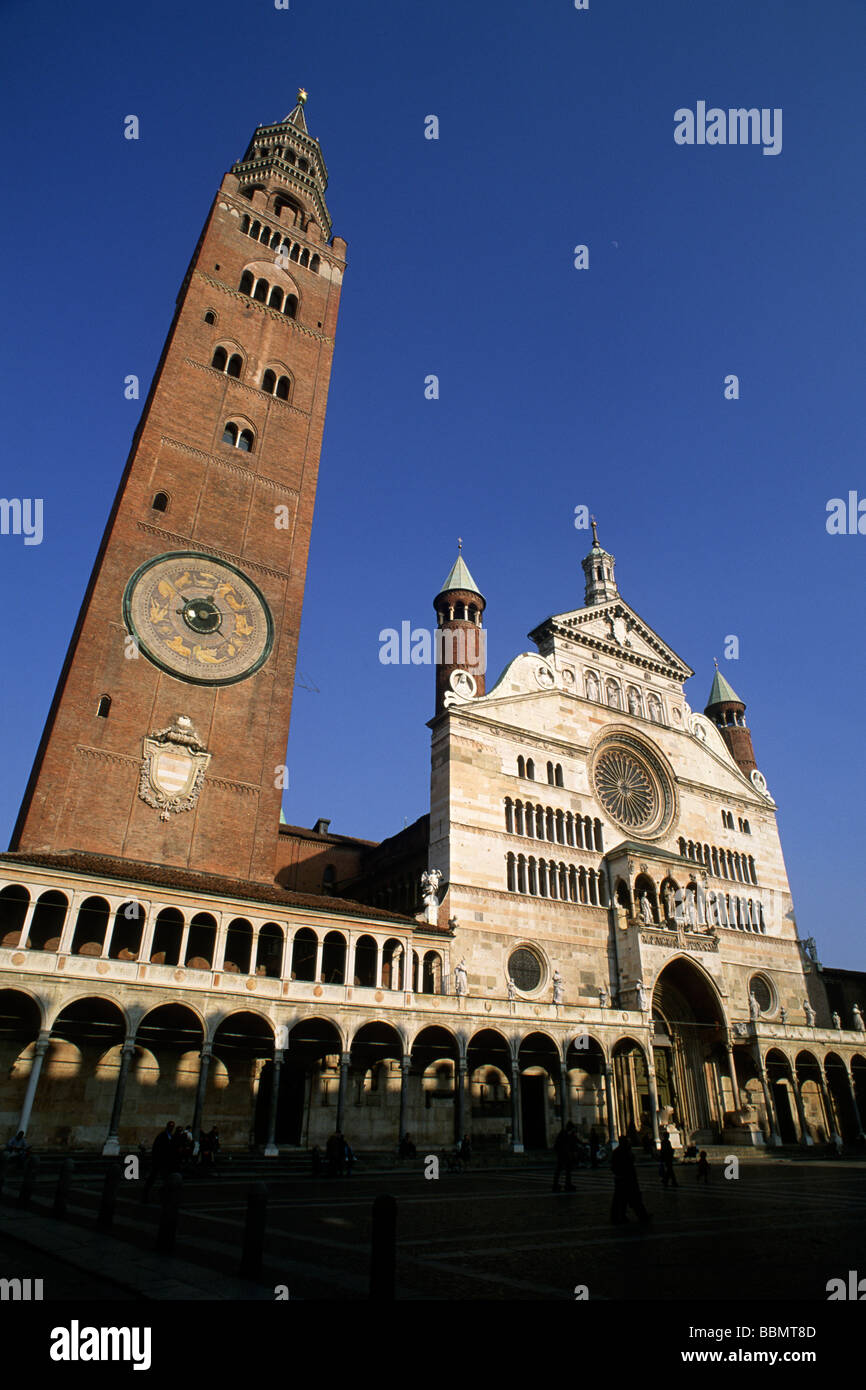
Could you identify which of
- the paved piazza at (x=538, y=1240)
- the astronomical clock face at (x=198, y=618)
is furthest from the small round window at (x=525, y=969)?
the astronomical clock face at (x=198, y=618)

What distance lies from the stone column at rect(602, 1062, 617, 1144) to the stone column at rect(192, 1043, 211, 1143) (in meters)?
16.4

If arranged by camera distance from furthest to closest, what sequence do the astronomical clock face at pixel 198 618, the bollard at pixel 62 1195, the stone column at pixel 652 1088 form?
the stone column at pixel 652 1088 → the astronomical clock face at pixel 198 618 → the bollard at pixel 62 1195

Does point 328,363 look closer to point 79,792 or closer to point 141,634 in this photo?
point 141,634

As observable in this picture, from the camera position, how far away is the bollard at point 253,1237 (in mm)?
6766

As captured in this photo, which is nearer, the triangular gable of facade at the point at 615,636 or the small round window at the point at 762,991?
the small round window at the point at 762,991

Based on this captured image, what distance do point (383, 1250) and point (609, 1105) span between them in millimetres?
29456

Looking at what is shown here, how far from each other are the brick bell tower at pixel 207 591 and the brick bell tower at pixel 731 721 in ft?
104

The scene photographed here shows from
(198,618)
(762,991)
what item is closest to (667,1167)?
(198,618)

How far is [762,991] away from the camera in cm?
4138

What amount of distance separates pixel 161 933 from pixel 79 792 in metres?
5.88

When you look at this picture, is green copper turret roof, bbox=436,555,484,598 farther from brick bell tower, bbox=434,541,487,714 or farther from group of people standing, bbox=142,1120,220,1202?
group of people standing, bbox=142,1120,220,1202

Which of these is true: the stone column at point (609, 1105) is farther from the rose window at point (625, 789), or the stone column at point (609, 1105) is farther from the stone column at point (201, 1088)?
the stone column at point (201, 1088)

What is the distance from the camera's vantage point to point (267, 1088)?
26.5 m
